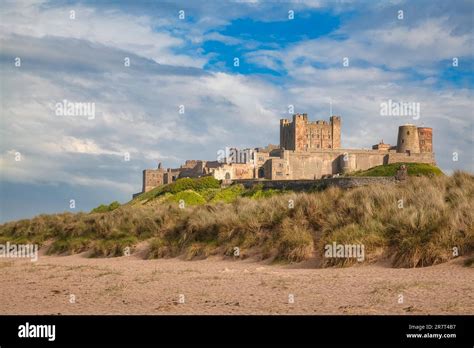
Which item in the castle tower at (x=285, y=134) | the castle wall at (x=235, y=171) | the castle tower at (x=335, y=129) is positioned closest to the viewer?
the castle wall at (x=235, y=171)

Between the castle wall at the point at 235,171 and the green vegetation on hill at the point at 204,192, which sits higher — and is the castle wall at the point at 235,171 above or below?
above

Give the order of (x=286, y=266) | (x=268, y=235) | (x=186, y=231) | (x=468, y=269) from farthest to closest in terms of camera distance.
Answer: (x=186, y=231) → (x=268, y=235) → (x=286, y=266) → (x=468, y=269)

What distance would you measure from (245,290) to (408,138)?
78.2 metres

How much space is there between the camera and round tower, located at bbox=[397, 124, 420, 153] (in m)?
85.1

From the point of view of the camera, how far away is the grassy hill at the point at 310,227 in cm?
1267

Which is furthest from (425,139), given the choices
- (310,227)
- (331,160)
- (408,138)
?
(310,227)

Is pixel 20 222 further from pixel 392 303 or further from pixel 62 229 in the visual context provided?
pixel 392 303

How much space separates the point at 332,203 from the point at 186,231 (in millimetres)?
4279

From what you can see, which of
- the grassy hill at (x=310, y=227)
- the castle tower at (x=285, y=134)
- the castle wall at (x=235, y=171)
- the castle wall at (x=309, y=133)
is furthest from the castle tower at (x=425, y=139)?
the grassy hill at (x=310, y=227)

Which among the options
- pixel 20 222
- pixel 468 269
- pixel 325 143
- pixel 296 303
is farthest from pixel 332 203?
pixel 325 143

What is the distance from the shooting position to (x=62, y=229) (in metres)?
23.8

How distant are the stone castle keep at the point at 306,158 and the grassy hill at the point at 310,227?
51.1 m

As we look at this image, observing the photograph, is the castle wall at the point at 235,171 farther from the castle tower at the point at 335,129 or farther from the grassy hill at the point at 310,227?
the grassy hill at the point at 310,227
